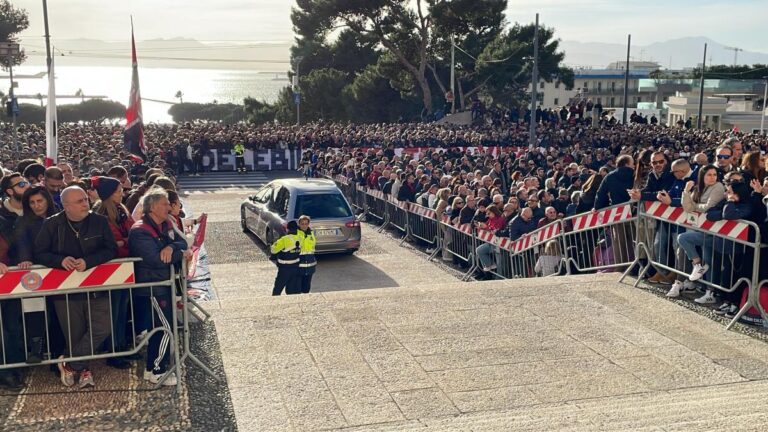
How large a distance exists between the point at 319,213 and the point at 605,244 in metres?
5.76

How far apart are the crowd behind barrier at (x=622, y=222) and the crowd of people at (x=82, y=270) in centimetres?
560

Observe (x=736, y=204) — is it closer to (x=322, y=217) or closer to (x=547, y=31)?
(x=322, y=217)

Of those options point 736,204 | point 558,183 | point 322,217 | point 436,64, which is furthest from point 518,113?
point 736,204

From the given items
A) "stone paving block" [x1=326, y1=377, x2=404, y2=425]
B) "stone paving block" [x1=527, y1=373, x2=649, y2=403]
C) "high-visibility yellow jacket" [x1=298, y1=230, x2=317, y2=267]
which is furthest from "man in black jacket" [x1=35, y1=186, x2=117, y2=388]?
"high-visibility yellow jacket" [x1=298, y1=230, x2=317, y2=267]

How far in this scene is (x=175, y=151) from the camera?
100 ft

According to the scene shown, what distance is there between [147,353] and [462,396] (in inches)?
105

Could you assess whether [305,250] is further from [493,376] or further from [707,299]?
[707,299]

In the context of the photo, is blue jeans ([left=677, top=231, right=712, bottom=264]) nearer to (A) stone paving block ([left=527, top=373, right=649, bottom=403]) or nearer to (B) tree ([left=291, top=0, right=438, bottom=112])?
(A) stone paving block ([left=527, top=373, right=649, bottom=403])

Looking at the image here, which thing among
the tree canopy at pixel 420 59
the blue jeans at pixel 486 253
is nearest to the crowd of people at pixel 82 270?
the blue jeans at pixel 486 253

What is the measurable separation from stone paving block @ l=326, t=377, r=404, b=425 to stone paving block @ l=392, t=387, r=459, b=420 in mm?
70

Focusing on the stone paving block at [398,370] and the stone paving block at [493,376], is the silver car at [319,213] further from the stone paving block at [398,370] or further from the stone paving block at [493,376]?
the stone paving block at [493,376]

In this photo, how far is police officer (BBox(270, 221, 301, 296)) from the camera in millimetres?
10211

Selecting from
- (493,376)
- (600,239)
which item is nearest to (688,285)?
(600,239)

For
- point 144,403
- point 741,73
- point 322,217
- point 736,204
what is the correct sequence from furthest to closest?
point 741,73
point 322,217
point 736,204
point 144,403
